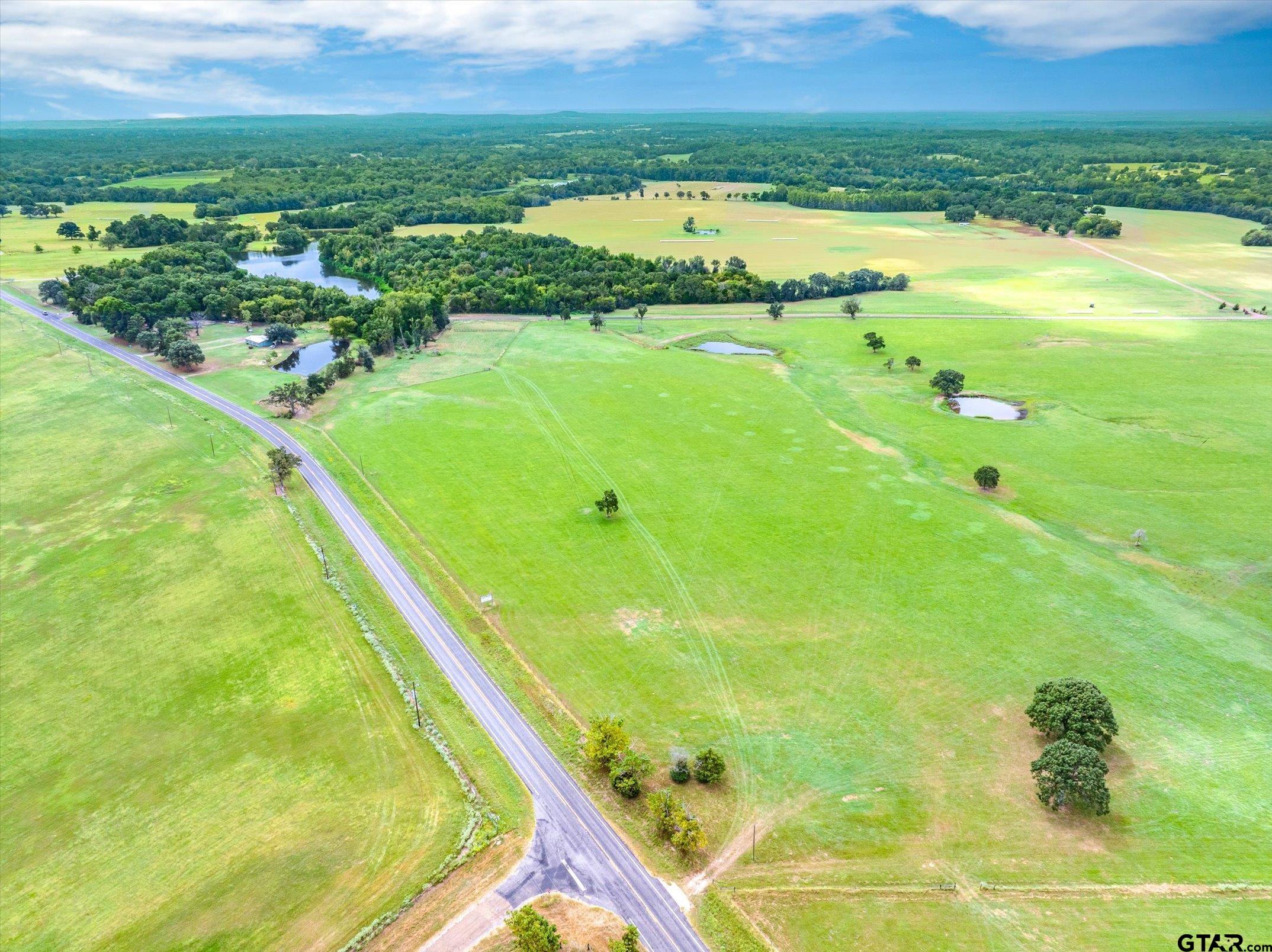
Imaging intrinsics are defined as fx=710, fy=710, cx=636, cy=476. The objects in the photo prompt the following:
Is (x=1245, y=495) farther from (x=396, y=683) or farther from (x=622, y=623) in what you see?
(x=396, y=683)

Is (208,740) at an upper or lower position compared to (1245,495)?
lower

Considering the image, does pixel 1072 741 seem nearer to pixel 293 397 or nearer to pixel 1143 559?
pixel 1143 559

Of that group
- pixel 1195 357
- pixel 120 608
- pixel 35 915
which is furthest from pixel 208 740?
pixel 1195 357

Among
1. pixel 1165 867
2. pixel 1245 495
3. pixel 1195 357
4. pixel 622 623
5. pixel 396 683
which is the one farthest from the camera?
pixel 1195 357

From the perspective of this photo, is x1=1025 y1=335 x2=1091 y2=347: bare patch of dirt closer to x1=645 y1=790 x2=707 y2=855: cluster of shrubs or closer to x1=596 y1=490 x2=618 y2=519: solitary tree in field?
x1=596 y1=490 x2=618 y2=519: solitary tree in field

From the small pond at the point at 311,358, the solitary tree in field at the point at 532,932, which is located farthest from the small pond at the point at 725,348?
the solitary tree in field at the point at 532,932

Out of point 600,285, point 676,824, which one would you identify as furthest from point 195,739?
point 600,285
